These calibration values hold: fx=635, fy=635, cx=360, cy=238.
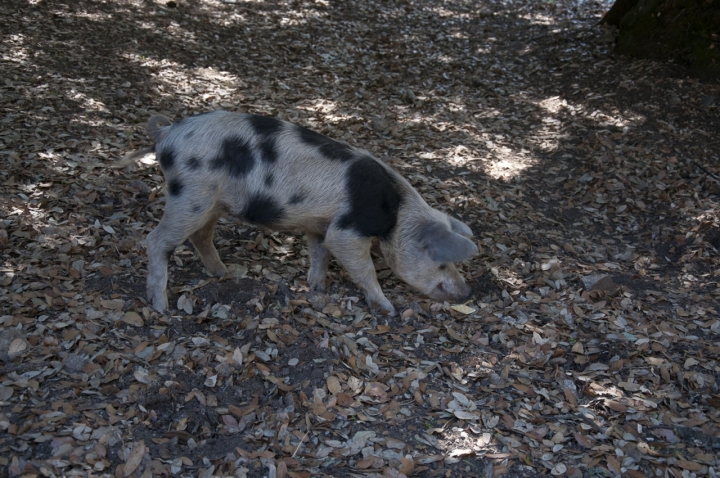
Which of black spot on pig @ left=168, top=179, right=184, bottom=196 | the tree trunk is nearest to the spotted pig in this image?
black spot on pig @ left=168, top=179, right=184, bottom=196

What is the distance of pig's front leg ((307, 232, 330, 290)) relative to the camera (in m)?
5.53

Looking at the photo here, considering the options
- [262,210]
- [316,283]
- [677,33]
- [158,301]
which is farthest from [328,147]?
[677,33]

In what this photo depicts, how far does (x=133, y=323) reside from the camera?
15.5 ft

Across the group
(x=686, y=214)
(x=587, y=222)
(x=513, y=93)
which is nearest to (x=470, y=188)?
(x=587, y=222)

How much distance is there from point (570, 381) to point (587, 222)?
8.98ft

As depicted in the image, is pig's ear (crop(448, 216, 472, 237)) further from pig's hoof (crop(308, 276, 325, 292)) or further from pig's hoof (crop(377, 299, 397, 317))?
pig's hoof (crop(308, 276, 325, 292))

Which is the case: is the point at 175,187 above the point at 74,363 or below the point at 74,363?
above

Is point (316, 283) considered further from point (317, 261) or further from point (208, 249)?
point (208, 249)

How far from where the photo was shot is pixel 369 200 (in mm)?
5148

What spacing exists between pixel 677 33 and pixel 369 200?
252 inches

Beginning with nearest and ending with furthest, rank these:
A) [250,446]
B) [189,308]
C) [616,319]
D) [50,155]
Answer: [250,446]
[189,308]
[616,319]
[50,155]

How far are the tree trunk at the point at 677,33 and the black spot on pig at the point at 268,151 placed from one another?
6.55 meters

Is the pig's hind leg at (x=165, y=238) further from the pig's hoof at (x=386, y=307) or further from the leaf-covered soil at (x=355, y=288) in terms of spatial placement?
the pig's hoof at (x=386, y=307)

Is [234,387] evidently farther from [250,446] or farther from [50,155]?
[50,155]
